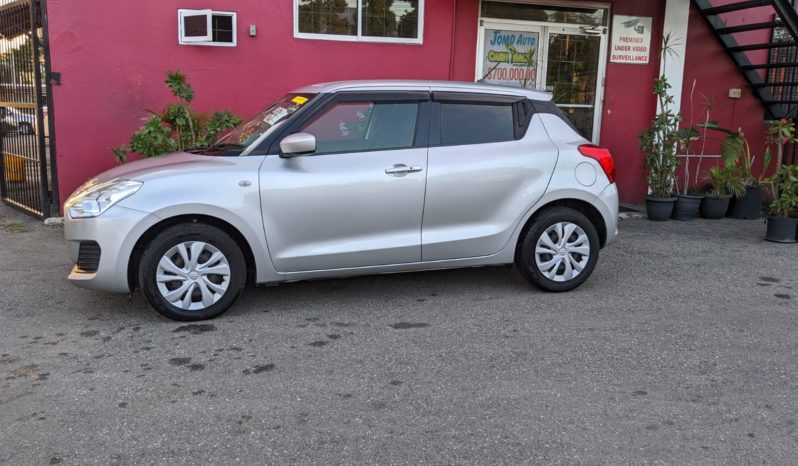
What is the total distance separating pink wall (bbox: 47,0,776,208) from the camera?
7957 millimetres

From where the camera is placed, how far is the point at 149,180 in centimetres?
478

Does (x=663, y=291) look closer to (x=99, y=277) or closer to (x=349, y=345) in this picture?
(x=349, y=345)

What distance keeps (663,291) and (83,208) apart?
4631 mm

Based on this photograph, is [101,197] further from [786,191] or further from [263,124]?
[786,191]

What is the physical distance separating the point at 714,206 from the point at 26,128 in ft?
29.7

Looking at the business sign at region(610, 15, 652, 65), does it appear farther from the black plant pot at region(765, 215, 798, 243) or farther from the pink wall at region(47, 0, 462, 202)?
the pink wall at region(47, 0, 462, 202)

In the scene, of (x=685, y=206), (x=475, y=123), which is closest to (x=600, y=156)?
(x=475, y=123)

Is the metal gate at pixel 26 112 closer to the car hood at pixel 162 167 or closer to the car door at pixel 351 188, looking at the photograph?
the car hood at pixel 162 167

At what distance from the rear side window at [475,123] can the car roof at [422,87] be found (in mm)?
119

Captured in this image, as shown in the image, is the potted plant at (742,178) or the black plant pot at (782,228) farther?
the potted plant at (742,178)

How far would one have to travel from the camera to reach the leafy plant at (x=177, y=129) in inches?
283

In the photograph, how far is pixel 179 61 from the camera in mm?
8273

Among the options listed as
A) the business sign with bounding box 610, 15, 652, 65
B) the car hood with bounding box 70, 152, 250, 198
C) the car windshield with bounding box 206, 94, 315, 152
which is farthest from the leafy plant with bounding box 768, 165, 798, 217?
the car hood with bounding box 70, 152, 250, 198

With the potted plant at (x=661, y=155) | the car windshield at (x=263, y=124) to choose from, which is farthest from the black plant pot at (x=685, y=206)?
the car windshield at (x=263, y=124)
